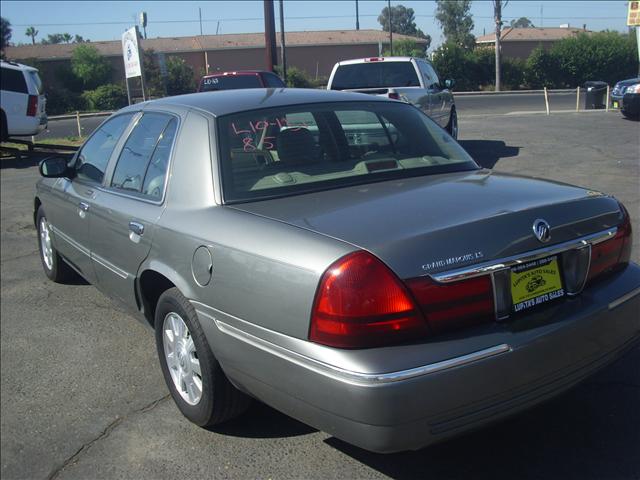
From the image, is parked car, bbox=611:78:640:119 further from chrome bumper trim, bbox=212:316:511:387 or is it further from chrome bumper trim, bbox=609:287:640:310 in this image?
chrome bumper trim, bbox=212:316:511:387

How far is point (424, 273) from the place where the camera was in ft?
8.25

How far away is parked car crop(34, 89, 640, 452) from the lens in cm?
249

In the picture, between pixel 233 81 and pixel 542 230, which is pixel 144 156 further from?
pixel 233 81

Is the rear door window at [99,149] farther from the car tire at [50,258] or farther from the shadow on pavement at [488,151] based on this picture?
the shadow on pavement at [488,151]

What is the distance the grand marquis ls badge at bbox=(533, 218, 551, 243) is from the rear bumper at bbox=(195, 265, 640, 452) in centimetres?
31

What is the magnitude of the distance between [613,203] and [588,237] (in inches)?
16.3

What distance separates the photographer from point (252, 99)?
3.94 meters

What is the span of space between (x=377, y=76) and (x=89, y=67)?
38.7 m

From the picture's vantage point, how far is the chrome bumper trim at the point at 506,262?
99.7 inches

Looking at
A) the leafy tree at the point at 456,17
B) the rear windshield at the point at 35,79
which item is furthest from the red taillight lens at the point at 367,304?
the leafy tree at the point at 456,17

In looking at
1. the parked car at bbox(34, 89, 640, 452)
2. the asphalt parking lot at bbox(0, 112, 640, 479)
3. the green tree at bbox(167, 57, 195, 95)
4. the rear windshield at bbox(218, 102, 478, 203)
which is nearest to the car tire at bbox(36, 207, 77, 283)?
the asphalt parking lot at bbox(0, 112, 640, 479)

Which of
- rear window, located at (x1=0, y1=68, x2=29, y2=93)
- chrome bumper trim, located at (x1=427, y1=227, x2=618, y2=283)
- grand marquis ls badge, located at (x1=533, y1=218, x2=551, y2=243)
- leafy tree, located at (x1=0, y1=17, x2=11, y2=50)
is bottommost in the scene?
chrome bumper trim, located at (x1=427, y1=227, x2=618, y2=283)

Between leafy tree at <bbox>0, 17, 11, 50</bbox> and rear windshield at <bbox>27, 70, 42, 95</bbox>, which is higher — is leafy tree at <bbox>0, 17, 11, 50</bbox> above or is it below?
above

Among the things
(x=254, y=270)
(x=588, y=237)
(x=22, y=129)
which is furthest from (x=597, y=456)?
(x=22, y=129)
